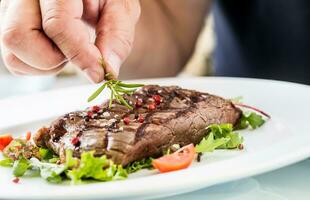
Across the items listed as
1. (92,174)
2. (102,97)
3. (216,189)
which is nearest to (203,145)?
(216,189)

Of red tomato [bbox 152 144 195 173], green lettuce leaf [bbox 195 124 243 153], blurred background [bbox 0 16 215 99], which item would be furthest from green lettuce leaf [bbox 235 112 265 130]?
blurred background [bbox 0 16 215 99]

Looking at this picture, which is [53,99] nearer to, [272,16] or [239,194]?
[239,194]

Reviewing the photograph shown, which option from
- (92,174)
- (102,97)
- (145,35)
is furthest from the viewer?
(145,35)

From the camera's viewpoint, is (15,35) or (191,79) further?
(191,79)

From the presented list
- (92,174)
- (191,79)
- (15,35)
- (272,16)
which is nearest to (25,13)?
(15,35)

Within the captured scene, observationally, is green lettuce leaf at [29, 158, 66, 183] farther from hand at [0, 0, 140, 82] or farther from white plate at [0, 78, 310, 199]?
hand at [0, 0, 140, 82]

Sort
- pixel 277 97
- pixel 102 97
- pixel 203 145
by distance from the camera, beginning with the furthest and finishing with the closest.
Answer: pixel 102 97 < pixel 277 97 < pixel 203 145

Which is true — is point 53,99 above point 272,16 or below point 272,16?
below

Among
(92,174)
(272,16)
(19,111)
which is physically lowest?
(19,111)
